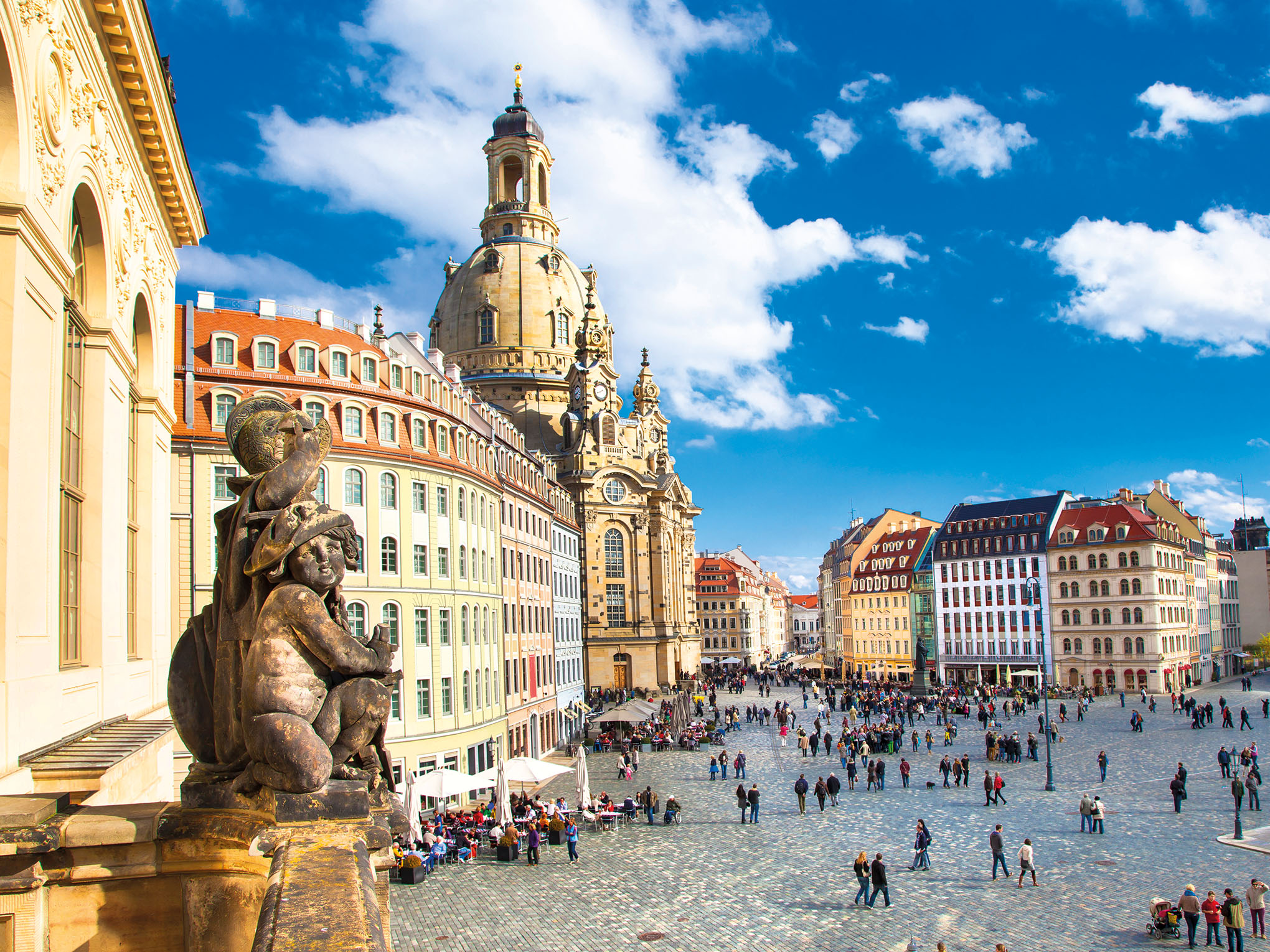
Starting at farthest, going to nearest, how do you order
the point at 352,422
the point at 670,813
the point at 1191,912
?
the point at 352,422 < the point at 670,813 < the point at 1191,912

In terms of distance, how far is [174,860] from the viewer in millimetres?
6543

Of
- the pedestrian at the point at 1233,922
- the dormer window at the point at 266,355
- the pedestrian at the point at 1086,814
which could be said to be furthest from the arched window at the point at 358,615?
the pedestrian at the point at 1233,922

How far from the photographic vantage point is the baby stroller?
Result: 2034 cm

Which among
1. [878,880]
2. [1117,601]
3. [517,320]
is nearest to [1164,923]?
[878,880]

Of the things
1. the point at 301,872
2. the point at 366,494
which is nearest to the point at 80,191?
the point at 301,872

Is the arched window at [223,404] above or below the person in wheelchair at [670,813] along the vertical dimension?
above

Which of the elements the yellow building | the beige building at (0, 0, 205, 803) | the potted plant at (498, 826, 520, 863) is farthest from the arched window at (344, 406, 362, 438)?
the beige building at (0, 0, 205, 803)

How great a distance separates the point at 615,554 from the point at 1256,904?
77475 mm

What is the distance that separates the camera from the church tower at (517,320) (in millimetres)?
100250

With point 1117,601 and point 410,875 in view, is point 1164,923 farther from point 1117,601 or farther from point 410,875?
point 1117,601

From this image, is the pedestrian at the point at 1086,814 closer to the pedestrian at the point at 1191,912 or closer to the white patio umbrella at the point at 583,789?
the pedestrian at the point at 1191,912

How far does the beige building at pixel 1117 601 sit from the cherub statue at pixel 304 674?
8976 cm

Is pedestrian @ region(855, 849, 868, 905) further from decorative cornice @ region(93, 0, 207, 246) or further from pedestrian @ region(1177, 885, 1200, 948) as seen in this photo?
decorative cornice @ region(93, 0, 207, 246)

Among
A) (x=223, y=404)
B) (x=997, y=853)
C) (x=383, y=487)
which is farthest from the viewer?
(x=383, y=487)
